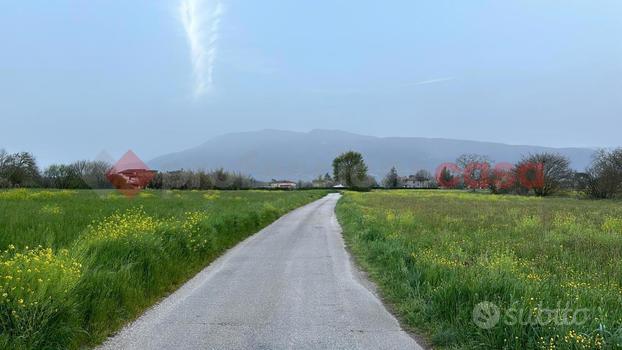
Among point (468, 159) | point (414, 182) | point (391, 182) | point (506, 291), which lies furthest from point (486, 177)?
point (506, 291)

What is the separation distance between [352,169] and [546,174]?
2965 inches

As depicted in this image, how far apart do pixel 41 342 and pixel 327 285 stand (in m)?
5.24

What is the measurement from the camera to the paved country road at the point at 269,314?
5555mm

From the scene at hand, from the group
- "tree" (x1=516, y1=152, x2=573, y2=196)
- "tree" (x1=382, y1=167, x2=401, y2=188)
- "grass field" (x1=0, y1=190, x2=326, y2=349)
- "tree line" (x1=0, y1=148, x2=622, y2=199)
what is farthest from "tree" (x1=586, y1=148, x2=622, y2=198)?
"tree" (x1=382, y1=167, x2=401, y2=188)

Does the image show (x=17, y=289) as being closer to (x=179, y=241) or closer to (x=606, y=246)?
(x=179, y=241)

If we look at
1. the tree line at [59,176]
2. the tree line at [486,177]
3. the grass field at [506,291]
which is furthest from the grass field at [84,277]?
the tree line at [486,177]

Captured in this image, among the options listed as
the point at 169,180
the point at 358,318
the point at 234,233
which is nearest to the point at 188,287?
the point at 358,318

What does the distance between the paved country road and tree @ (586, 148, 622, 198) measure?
6647cm

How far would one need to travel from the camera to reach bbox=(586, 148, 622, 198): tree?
209 feet

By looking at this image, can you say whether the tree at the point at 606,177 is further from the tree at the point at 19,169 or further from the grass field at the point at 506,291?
the tree at the point at 19,169

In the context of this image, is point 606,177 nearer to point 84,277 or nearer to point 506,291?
point 506,291

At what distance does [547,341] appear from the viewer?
4.49 meters

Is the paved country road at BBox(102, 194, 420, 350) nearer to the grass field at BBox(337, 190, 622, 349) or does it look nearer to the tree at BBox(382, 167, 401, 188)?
the grass field at BBox(337, 190, 622, 349)

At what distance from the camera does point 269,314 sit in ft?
22.1
